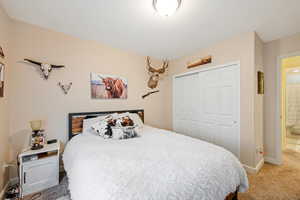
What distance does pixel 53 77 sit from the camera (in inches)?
85.3

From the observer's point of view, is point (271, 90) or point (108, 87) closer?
point (271, 90)

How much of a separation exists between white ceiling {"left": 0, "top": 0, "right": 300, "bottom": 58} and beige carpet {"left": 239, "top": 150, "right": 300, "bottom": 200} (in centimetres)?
244

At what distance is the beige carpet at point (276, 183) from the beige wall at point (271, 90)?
297 mm

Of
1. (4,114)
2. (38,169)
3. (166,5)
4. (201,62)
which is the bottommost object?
(38,169)

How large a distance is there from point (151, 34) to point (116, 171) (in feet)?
7.25

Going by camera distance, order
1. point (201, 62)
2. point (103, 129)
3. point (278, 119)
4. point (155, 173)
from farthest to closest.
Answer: point (201, 62) → point (278, 119) → point (103, 129) → point (155, 173)

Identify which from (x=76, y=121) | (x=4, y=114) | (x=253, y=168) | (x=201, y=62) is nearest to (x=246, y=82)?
(x=201, y=62)

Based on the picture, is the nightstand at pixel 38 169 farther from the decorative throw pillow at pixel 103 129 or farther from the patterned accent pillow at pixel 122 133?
the patterned accent pillow at pixel 122 133

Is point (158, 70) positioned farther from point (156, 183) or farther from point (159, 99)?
point (156, 183)

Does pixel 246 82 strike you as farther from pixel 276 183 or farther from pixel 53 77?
pixel 53 77

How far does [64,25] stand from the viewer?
2049 mm

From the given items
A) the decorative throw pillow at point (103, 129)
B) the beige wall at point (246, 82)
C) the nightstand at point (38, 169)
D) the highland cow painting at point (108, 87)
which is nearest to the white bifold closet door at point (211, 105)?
the beige wall at point (246, 82)

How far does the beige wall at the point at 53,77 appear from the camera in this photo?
190 cm

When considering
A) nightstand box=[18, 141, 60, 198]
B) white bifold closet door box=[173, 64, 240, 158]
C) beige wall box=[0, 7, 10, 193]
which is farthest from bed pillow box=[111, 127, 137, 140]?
white bifold closet door box=[173, 64, 240, 158]
